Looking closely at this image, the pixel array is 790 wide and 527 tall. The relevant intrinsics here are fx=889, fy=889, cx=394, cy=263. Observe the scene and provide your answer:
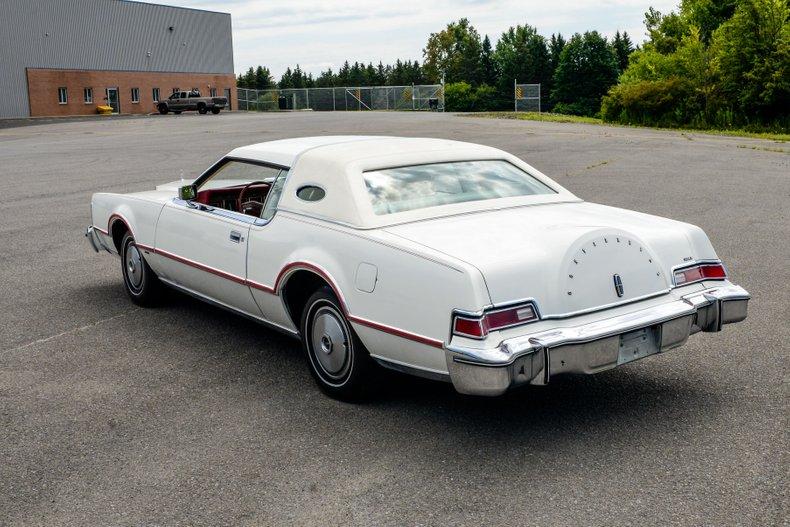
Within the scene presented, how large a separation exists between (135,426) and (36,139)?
28.8 m

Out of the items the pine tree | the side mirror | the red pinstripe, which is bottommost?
the red pinstripe

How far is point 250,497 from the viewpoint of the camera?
3760 millimetres

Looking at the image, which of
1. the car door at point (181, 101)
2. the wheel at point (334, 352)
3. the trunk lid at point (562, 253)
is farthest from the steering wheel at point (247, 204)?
the car door at point (181, 101)

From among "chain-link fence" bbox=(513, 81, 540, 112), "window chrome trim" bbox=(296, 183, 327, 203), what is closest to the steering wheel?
"window chrome trim" bbox=(296, 183, 327, 203)

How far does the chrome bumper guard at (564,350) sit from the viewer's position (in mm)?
3912

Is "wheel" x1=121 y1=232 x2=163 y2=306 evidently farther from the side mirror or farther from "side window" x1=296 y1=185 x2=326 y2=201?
"side window" x1=296 y1=185 x2=326 y2=201

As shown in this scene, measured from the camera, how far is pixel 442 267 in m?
4.11

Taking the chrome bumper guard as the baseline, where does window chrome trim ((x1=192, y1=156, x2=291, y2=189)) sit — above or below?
above

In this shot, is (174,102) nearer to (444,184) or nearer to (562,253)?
(444,184)

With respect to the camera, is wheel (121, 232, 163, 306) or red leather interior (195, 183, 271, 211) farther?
wheel (121, 232, 163, 306)

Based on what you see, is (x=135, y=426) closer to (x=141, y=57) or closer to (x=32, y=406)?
(x=32, y=406)

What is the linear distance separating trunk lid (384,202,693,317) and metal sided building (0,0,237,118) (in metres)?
62.1

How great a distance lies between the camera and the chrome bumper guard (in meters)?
3.91

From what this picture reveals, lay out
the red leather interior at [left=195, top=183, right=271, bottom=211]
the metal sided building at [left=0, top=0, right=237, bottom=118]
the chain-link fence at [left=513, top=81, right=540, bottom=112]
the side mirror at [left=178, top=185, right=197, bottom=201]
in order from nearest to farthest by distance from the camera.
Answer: the side mirror at [left=178, top=185, right=197, bottom=201] → the red leather interior at [left=195, top=183, right=271, bottom=211] → the chain-link fence at [left=513, top=81, right=540, bottom=112] → the metal sided building at [left=0, top=0, right=237, bottom=118]
